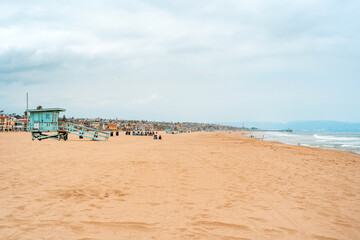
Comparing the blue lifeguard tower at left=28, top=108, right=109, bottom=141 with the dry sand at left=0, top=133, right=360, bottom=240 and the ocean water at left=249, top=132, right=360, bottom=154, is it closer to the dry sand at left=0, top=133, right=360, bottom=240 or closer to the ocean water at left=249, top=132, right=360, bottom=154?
the dry sand at left=0, top=133, right=360, bottom=240

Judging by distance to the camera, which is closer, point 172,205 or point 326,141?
point 172,205

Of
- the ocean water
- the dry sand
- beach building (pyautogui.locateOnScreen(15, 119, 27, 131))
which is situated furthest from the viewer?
beach building (pyautogui.locateOnScreen(15, 119, 27, 131))

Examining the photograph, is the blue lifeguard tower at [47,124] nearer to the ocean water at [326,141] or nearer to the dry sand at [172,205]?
the dry sand at [172,205]

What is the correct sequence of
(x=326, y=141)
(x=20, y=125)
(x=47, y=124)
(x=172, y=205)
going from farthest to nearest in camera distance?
(x=20, y=125), (x=326, y=141), (x=47, y=124), (x=172, y=205)

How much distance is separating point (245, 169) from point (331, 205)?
174 inches

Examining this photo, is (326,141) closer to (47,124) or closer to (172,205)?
(47,124)

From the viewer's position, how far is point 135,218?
4.49 meters

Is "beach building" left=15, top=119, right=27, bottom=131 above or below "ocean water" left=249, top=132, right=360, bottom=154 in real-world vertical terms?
above

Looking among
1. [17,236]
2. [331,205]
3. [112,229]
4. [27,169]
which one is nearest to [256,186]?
[331,205]

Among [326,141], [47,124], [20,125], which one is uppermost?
[47,124]

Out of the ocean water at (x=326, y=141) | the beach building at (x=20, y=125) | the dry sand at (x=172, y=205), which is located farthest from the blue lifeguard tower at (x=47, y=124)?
the beach building at (x=20, y=125)

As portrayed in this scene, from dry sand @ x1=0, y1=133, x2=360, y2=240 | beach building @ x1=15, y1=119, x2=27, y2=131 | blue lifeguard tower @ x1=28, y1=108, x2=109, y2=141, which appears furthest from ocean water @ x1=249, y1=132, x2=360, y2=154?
beach building @ x1=15, y1=119, x2=27, y2=131

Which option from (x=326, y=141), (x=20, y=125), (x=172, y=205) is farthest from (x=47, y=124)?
(x=20, y=125)

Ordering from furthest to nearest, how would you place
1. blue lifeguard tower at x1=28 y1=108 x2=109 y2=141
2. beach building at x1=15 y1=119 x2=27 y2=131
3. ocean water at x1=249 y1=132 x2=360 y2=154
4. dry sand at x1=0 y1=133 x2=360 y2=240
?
beach building at x1=15 y1=119 x2=27 y2=131, ocean water at x1=249 y1=132 x2=360 y2=154, blue lifeguard tower at x1=28 y1=108 x2=109 y2=141, dry sand at x1=0 y1=133 x2=360 y2=240
